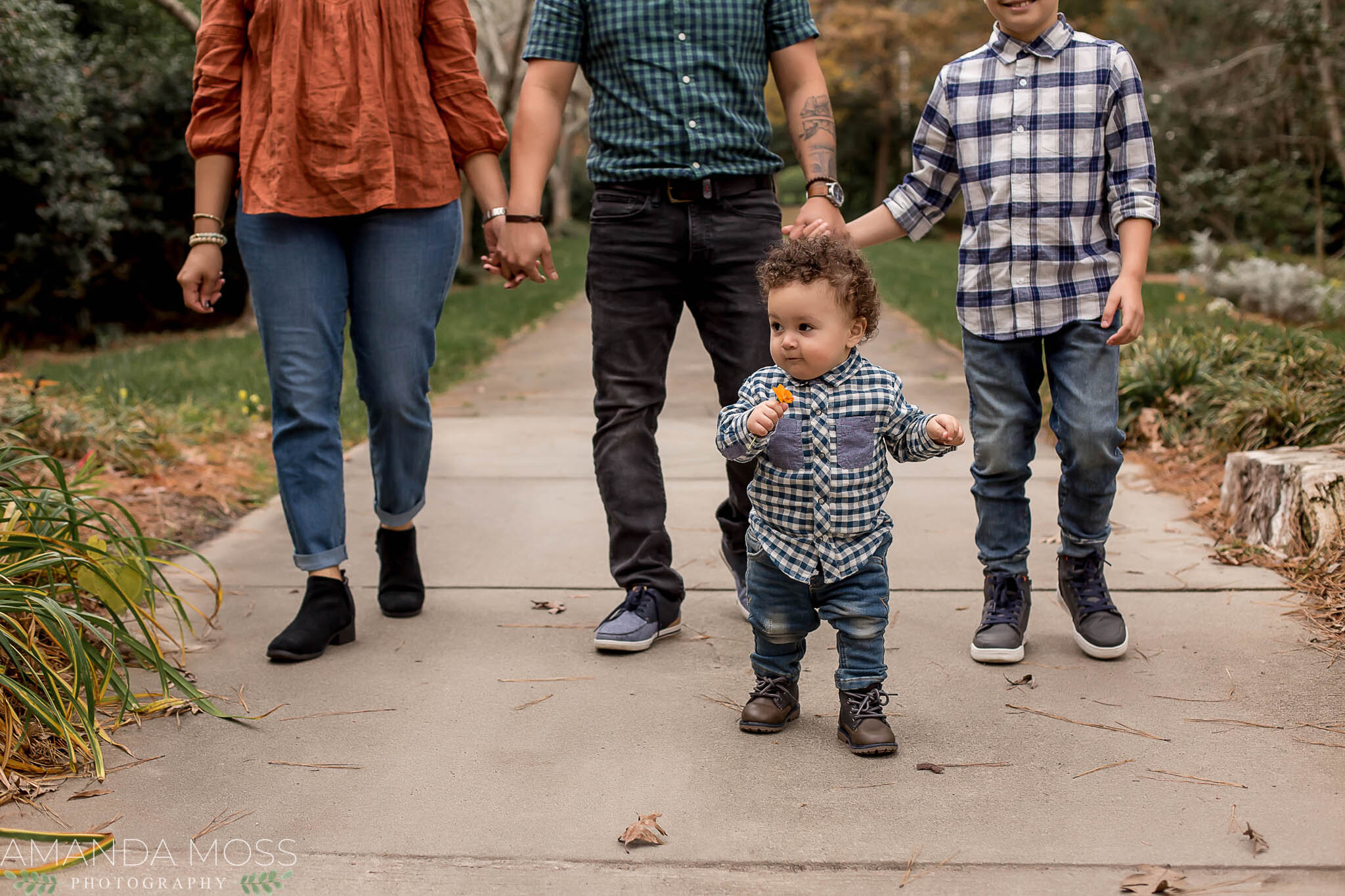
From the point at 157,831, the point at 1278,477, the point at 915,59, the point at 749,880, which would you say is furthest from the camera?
the point at 915,59

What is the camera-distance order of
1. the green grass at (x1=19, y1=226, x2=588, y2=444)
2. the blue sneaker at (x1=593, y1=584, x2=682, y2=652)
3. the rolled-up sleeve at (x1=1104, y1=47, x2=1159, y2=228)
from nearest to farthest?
the rolled-up sleeve at (x1=1104, y1=47, x2=1159, y2=228), the blue sneaker at (x1=593, y1=584, x2=682, y2=652), the green grass at (x1=19, y1=226, x2=588, y2=444)

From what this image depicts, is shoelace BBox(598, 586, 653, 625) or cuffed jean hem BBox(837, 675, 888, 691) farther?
shoelace BBox(598, 586, 653, 625)

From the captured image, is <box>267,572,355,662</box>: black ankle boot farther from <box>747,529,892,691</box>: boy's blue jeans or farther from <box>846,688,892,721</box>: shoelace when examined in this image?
<box>846,688,892,721</box>: shoelace

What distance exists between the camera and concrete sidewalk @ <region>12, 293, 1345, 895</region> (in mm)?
2238

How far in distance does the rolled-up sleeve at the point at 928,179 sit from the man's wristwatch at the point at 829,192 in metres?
0.14

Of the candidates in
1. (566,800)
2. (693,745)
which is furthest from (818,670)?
(566,800)

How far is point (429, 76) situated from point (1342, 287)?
955cm

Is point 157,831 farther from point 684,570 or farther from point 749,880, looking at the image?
point 684,570

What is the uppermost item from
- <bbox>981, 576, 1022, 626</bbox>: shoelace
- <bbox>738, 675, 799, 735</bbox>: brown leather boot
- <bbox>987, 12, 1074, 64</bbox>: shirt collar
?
<bbox>987, 12, 1074, 64</bbox>: shirt collar

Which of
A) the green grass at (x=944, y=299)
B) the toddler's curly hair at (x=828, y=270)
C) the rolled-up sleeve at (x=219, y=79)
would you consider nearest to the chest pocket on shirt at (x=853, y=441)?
the toddler's curly hair at (x=828, y=270)

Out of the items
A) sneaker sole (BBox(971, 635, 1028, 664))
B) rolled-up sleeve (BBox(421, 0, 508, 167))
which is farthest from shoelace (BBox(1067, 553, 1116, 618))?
rolled-up sleeve (BBox(421, 0, 508, 167))

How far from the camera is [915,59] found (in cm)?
3186

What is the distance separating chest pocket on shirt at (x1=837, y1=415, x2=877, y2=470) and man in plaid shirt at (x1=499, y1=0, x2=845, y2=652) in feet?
2.58

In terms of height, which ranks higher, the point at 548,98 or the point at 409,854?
the point at 548,98
